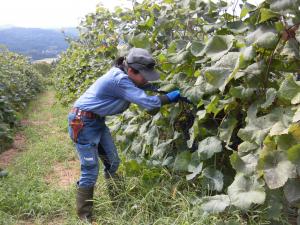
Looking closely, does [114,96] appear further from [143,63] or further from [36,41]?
[36,41]

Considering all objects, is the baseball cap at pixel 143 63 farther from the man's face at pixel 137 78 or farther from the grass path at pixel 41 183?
the grass path at pixel 41 183

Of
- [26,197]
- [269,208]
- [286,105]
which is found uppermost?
[286,105]

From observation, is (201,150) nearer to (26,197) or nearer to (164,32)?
(164,32)

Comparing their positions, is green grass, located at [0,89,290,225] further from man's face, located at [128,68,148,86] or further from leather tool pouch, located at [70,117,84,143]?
man's face, located at [128,68,148,86]

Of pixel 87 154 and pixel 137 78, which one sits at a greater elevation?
pixel 137 78

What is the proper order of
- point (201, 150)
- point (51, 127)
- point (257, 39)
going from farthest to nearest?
1. point (51, 127)
2. point (201, 150)
3. point (257, 39)

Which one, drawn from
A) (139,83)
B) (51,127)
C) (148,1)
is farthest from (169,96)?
(51,127)

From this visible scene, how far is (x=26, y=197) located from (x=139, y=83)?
1.78m

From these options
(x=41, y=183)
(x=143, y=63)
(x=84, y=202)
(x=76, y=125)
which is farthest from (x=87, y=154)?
(x=41, y=183)

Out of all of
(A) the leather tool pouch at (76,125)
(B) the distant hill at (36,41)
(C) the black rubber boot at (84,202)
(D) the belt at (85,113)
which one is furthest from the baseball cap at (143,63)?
(B) the distant hill at (36,41)

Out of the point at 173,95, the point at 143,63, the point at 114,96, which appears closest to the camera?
the point at 173,95

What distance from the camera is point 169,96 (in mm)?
3338

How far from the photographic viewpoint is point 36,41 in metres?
133

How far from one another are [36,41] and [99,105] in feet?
447
